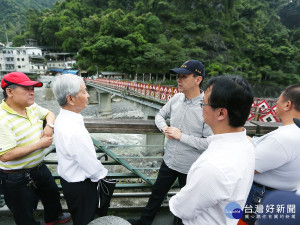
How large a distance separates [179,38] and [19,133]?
39.7 meters

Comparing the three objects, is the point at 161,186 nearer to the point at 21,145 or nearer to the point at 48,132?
the point at 48,132

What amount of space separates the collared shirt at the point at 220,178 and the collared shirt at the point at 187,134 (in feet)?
2.14

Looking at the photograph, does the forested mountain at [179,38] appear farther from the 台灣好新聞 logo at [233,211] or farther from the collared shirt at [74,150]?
the 台灣好新聞 logo at [233,211]

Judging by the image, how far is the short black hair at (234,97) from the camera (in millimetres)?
862

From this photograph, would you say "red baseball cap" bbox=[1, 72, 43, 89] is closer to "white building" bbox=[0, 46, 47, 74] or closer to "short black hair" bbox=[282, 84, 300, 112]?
"short black hair" bbox=[282, 84, 300, 112]

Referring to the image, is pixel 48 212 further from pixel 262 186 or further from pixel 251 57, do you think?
pixel 251 57

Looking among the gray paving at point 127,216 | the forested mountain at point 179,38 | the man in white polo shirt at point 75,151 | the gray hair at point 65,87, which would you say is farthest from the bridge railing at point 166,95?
the forested mountain at point 179,38

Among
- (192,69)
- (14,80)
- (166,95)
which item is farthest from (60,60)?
(192,69)

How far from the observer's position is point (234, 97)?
86 cm

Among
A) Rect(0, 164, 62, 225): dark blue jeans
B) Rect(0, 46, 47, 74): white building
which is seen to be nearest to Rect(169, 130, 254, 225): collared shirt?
Rect(0, 164, 62, 225): dark blue jeans

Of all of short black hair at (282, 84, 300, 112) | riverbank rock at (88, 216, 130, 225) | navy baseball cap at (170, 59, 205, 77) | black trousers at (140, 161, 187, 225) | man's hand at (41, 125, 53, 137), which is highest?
navy baseball cap at (170, 59, 205, 77)

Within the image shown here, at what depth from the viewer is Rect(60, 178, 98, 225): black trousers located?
1.43m

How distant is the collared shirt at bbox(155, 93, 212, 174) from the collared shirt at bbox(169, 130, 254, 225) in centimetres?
65

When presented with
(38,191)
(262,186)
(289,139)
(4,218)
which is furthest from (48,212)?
(289,139)
